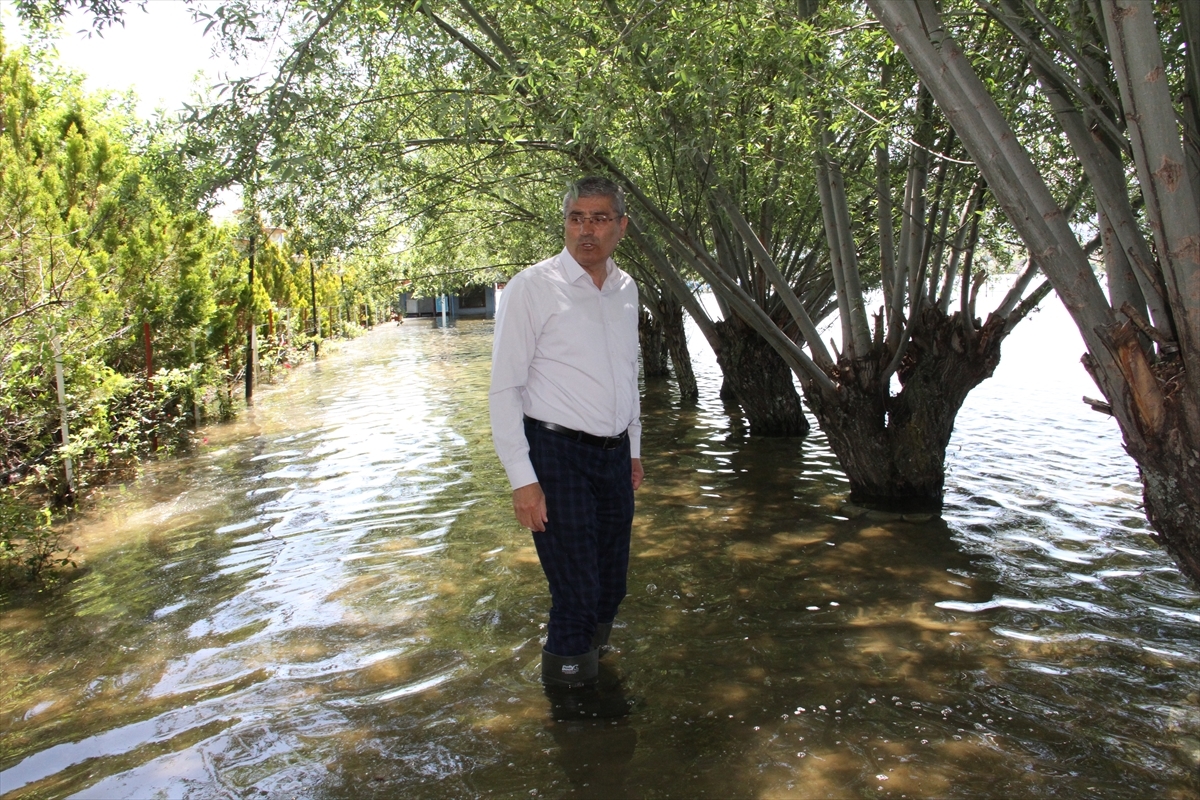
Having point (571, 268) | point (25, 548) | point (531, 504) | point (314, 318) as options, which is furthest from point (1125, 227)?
point (314, 318)

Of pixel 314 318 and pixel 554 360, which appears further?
pixel 314 318

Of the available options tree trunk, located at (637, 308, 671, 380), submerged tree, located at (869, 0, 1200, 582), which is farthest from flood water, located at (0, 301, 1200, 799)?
tree trunk, located at (637, 308, 671, 380)

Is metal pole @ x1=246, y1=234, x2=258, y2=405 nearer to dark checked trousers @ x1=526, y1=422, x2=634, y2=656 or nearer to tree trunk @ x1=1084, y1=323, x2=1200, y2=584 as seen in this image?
dark checked trousers @ x1=526, y1=422, x2=634, y2=656

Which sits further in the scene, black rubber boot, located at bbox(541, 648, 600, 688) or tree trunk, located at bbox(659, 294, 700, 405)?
tree trunk, located at bbox(659, 294, 700, 405)

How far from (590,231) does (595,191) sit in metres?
0.16

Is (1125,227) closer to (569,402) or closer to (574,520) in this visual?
(569,402)

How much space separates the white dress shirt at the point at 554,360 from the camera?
378cm

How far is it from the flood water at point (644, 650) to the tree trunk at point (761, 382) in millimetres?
2544

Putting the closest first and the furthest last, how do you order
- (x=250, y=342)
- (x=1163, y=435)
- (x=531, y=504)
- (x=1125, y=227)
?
(x=531, y=504)
(x=1163, y=435)
(x=1125, y=227)
(x=250, y=342)

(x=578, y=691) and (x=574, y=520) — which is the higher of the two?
(x=574, y=520)

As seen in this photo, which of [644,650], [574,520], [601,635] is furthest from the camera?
[644,650]

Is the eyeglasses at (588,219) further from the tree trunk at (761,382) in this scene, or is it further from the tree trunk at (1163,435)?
the tree trunk at (761,382)

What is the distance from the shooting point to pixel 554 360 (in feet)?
12.7

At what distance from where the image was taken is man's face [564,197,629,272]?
3.92 metres
